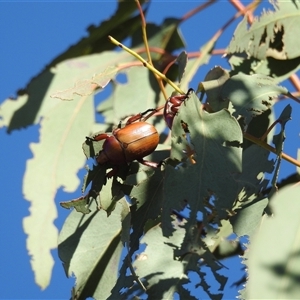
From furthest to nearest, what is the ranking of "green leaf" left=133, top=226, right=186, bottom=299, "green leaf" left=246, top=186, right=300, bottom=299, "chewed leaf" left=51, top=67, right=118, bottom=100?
"green leaf" left=133, top=226, right=186, bottom=299 → "chewed leaf" left=51, top=67, right=118, bottom=100 → "green leaf" left=246, top=186, right=300, bottom=299

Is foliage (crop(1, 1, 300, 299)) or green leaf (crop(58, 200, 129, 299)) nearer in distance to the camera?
foliage (crop(1, 1, 300, 299))

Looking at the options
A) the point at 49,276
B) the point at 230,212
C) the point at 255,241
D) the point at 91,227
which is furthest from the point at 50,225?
the point at 255,241

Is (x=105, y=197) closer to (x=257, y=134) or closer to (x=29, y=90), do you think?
(x=257, y=134)

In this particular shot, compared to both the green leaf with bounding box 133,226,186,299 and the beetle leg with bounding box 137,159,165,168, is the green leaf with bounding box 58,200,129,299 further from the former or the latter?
the beetle leg with bounding box 137,159,165,168

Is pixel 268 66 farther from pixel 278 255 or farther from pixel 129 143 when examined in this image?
pixel 278 255

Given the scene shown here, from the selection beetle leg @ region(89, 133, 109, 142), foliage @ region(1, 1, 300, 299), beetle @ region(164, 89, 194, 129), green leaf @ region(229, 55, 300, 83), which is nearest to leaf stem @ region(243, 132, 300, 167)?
foliage @ region(1, 1, 300, 299)

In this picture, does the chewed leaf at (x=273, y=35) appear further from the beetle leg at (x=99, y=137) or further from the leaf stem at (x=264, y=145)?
the beetle leg at (x=99, y=137)

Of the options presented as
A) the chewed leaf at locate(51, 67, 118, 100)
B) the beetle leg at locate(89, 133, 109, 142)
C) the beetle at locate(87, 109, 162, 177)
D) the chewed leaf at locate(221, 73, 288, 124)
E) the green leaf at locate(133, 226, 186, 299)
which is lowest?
the green leaf at locate(133, 226, 186, 299)
